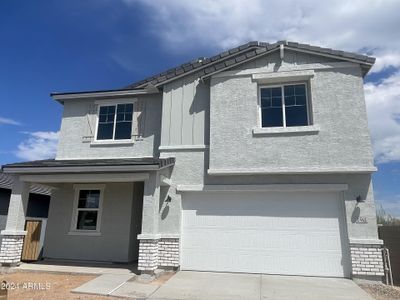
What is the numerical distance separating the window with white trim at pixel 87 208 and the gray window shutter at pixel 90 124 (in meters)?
1.99

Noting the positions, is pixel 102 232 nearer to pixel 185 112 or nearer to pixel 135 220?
pixel 135 220

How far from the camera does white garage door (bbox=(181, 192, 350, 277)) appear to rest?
31.4 feet

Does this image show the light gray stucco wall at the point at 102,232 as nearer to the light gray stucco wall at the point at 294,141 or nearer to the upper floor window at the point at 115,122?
the upper floor window at the point at 115,122

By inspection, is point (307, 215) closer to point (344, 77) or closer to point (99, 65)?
point (344, 77)

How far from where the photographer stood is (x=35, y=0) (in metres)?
10.1

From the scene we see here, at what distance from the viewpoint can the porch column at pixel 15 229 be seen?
395 inches

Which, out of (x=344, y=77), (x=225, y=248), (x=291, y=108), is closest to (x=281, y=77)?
(x=291, y=108)

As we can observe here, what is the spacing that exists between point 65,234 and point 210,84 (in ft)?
26.2

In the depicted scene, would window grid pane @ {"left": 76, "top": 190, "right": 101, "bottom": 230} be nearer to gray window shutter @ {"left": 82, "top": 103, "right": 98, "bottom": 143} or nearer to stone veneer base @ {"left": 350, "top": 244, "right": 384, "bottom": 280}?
gray window shutter @ {"left": 82, "top": 103, "right": 98, "bottom": 143}

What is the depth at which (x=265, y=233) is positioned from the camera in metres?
9.98

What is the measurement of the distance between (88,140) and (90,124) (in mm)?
666

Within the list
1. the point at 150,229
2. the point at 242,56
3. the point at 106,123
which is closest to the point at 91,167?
the point at 150,229

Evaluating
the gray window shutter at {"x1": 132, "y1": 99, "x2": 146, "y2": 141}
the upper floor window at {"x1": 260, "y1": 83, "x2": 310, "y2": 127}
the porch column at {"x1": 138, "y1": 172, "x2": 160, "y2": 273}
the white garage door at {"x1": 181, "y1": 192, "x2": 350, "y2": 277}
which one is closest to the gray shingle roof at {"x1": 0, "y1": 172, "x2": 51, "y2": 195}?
the gray window shutter at {"x1": 132, "y1": 99, "x2": 146, "y2": 141}

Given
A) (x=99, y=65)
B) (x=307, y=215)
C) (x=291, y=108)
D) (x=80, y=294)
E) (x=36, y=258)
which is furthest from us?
(x=99, y=65)
